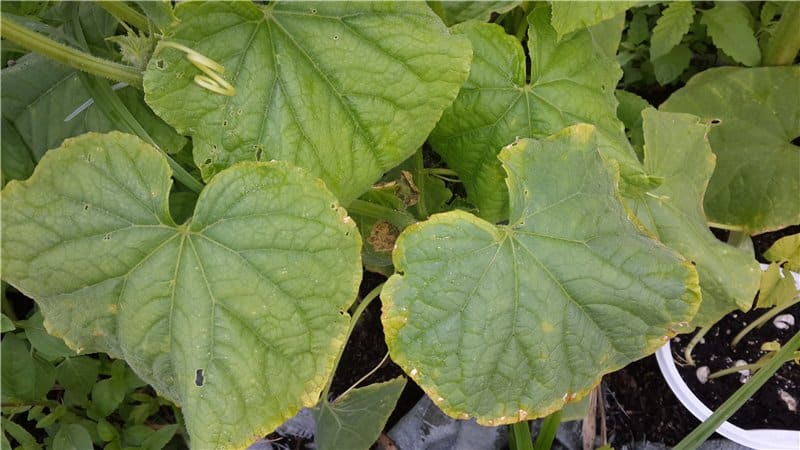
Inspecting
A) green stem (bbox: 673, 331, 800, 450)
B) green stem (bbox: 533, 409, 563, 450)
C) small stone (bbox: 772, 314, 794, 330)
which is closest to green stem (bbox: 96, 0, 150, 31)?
green stem (bbox: 533, 409, 563, 450)

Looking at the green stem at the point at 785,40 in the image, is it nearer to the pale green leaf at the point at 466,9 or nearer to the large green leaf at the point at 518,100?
the large green leaf at the point at 518,100

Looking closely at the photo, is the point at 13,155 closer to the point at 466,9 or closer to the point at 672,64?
the point at 466,9

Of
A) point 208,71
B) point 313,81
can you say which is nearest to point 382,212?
point 313,81

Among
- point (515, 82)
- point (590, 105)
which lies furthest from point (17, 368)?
point (590, 105)

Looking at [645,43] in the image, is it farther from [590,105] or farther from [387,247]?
[387,247]

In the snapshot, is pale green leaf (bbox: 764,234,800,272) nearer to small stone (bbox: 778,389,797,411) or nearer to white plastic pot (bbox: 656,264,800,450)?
white plastic pot (bbox: 656,264,800,450)

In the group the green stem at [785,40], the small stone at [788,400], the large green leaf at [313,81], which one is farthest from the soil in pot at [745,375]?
the large green leaf at [313,81]
